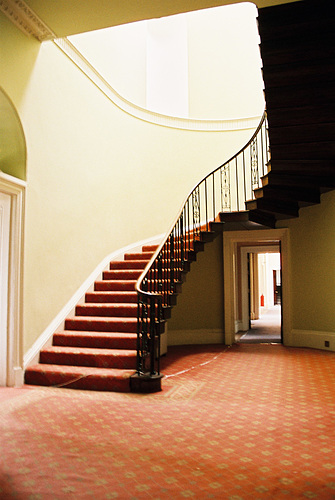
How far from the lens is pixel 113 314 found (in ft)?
18.1

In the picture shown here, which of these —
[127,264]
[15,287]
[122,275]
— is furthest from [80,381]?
[127,264]

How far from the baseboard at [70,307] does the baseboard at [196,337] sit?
173 cm

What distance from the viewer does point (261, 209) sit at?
21.4 feet

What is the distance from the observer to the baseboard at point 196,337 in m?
7.54

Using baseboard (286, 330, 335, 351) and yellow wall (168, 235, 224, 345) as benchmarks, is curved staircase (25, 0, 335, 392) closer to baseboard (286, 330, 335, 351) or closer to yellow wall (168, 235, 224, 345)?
yellow wall (168, 235, 224, 345)

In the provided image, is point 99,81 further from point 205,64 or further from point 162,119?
point 205,64

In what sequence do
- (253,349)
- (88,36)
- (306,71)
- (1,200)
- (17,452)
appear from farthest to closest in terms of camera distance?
(253,349) < (88,36) < (1,200) < (306,71) < (17,452)

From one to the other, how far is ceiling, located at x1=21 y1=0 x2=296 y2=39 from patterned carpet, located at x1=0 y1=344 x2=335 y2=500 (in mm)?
3912

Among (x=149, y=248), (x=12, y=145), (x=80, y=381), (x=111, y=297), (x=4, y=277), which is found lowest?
(x=80, y=381)

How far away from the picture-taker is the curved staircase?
359 cm

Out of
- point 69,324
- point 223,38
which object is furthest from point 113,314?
point 223,38

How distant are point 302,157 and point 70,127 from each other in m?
3.17

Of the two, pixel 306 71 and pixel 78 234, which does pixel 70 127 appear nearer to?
pixel 78 234

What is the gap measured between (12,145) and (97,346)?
2560mm
